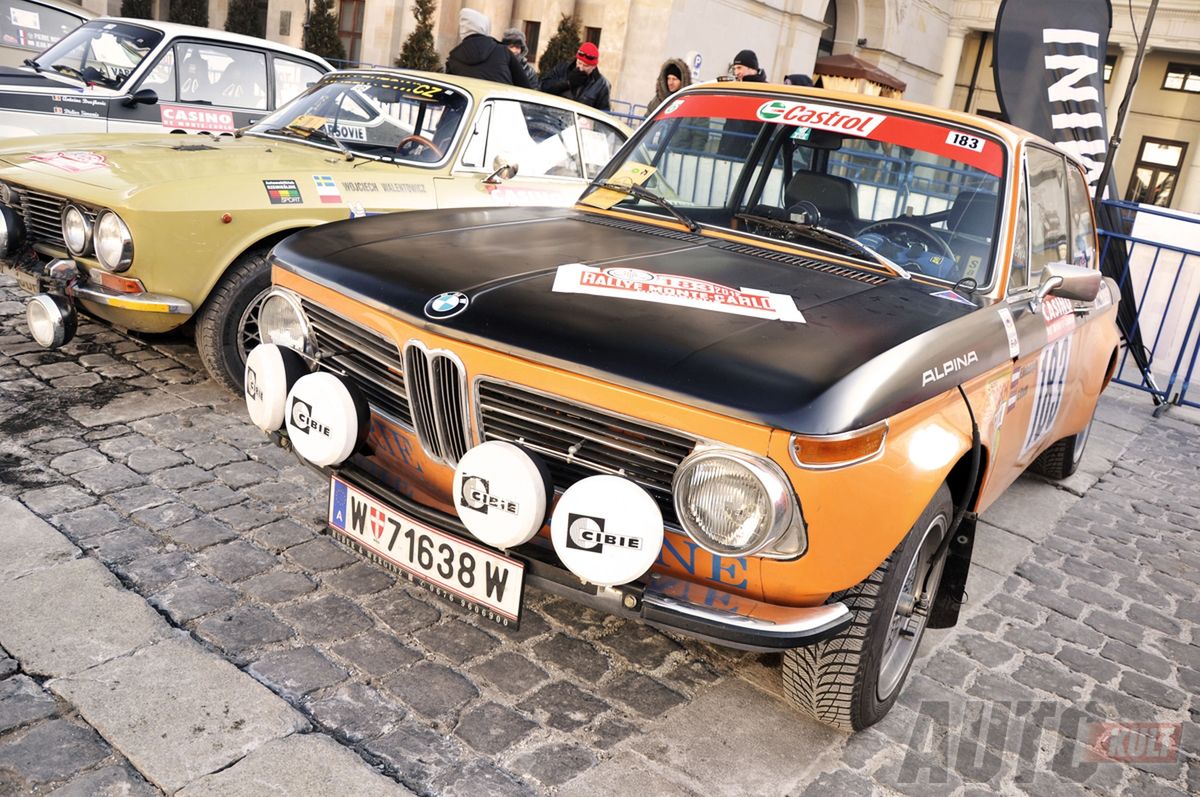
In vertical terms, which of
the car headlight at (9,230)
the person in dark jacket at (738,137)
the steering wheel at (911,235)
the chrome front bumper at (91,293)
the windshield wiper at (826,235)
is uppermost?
the person in dark jacket at (738,137)

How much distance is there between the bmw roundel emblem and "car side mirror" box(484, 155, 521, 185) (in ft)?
8.58

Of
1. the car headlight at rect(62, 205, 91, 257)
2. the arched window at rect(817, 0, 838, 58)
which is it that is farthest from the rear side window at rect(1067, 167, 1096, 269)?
the arched window at rect(817, 0, 838, 58)

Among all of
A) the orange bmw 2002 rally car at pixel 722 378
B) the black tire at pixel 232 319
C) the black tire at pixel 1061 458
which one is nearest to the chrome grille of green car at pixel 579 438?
the orange bmw 2002 rally car at pixel 722 378

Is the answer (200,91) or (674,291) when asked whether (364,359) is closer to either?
(674,291)

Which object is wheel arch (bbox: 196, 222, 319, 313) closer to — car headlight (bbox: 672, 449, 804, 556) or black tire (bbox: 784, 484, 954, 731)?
car headlight (bbox: 672, 449, 804, 556)

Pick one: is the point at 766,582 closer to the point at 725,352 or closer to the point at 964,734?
the point at 725,352

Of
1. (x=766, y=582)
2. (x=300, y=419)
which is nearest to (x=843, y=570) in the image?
(x=766, y=582)

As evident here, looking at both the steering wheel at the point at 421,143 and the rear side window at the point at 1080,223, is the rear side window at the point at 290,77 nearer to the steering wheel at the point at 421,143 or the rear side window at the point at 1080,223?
the steering wheel at the point at 421,143

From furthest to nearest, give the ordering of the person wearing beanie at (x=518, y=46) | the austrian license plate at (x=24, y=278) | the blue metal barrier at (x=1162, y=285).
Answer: the person wearing beanie at (x=518, y=46), the blue metal barrier at (x=1162, y=285), the austrian license plate at (x=24, y=278)

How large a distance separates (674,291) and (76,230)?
323 cm

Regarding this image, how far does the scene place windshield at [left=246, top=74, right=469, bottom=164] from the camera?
18.9ft

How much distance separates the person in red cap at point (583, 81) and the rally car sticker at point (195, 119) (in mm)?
3218

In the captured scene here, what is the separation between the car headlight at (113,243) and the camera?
14.9ft

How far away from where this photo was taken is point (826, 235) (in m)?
3.76
